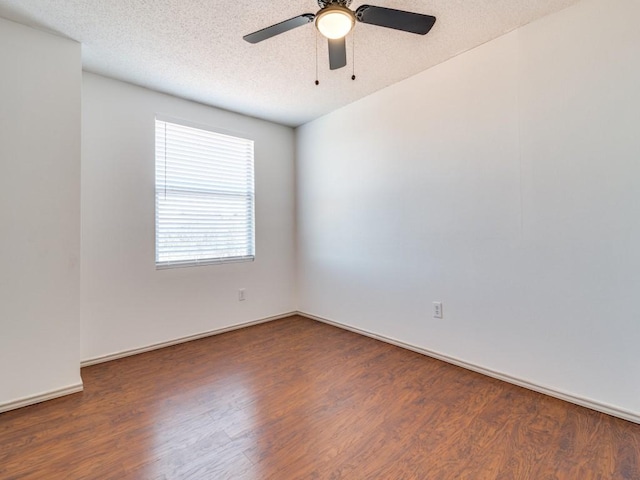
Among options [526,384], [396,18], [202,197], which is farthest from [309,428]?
[202,197]

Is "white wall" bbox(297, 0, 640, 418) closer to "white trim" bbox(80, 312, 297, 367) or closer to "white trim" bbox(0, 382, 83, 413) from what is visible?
"white trim" bbox(80, 312, 297, 367)

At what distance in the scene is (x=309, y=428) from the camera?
175cm

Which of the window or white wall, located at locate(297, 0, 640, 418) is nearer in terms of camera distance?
white wall, located at locate(297, 0, 640, 418)

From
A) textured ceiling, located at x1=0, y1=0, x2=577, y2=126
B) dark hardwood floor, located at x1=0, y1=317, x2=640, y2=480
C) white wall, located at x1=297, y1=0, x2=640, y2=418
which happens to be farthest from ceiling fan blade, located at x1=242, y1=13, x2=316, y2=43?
dark hardwood floor, located at x1=0, y1=317, x2=640, y2=480

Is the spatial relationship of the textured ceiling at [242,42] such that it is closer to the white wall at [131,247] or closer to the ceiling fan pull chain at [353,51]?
the ceiling fan pull chain at [353,51]

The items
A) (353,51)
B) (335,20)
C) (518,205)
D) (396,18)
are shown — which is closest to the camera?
(335,20)

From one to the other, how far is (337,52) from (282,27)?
1.12 feet

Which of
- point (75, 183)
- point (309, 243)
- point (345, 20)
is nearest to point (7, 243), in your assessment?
point (75, 183)

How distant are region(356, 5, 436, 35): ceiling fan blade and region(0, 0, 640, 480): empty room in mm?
A: 14

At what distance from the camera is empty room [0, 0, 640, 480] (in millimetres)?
1658

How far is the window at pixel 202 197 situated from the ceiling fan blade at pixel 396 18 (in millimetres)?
2209

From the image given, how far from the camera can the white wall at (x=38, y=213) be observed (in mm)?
1972

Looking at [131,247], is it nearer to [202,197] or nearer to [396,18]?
[202,197]

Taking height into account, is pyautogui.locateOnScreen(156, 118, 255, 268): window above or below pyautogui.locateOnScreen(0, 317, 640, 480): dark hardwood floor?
above
